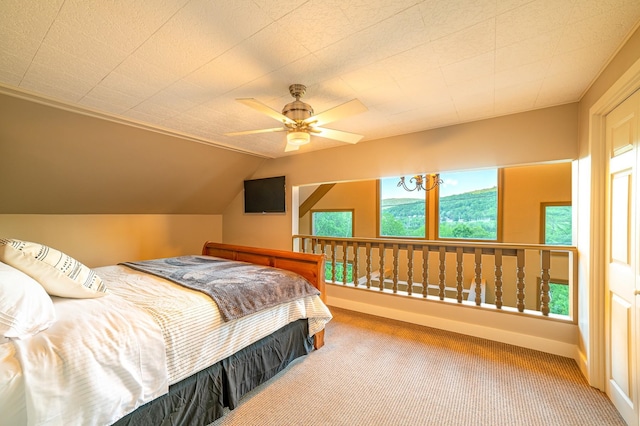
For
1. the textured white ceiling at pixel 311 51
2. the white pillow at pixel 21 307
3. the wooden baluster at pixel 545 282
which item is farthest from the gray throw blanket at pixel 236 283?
the wooden baluster at pixel 545 282

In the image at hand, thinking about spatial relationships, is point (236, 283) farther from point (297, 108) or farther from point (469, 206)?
point (469, 206)

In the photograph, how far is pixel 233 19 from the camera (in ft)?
4.50

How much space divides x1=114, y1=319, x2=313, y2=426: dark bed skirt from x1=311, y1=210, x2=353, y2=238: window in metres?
4.62

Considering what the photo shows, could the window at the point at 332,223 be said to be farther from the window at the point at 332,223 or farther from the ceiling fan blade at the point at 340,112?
the ceiling fan blade at the point at 340,112

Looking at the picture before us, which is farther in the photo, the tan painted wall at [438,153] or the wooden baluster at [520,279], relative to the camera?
the wooden baluster at [520,279]

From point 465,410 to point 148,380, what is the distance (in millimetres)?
1941

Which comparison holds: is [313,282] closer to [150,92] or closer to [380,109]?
[380,109]

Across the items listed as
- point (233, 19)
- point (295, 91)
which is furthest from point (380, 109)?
point (233, 19)

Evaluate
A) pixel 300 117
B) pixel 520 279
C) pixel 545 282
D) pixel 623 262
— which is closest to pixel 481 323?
pixel 520 279

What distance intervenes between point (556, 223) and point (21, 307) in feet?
21.6

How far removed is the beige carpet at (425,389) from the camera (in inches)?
66.6

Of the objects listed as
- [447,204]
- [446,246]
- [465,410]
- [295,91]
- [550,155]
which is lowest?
[465,410]

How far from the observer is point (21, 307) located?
113 centimetres

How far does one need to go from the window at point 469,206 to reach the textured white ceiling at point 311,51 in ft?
9.89
